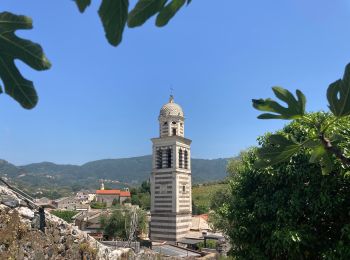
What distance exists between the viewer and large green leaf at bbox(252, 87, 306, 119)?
137 centimetres

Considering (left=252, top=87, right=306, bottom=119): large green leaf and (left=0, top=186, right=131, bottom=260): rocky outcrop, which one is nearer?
(left=252, top=87, right=306, bottom=119): large green leaf

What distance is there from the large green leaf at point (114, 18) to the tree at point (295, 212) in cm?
632

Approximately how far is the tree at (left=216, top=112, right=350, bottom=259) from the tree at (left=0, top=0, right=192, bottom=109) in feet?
20.5

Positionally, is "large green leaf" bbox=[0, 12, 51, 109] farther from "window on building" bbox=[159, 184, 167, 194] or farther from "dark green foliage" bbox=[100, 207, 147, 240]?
"dark green foliage" bbox=[100, 207, 147, 240]

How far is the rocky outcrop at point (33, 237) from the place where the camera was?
254 inches

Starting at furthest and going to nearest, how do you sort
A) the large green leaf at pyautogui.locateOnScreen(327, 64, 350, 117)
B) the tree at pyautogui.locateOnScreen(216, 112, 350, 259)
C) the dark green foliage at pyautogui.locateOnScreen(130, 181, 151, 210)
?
the dark green foliage at pyautogui.locateOnScreen(130, 181, 151, 210)
the tree at pyautogui.locateOnScreen(216, 112, 350, 259)
the large green leaf at pyautogui.locateOnScreen(327, 64, 350, 117)

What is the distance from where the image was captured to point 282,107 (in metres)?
1.41

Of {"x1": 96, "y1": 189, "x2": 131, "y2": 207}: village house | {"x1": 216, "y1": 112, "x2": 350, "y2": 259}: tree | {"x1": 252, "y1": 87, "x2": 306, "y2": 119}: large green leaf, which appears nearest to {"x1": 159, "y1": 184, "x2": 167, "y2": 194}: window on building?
{"x1": 216, "y1": 112, "x2": 350, "y2": 259}: tree

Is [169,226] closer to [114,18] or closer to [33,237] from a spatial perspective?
[33,237]

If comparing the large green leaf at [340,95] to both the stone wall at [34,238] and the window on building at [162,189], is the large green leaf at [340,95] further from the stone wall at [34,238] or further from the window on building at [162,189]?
the window on building at [162,189]

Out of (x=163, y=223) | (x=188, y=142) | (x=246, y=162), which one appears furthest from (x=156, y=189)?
(x=246, y=162)

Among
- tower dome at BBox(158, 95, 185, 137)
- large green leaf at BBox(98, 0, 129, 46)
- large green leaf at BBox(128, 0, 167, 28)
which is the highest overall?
tower dome at BBox(158, 95, 185, 137)

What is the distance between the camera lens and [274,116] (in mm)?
1456

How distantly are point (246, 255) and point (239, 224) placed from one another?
778mm
